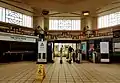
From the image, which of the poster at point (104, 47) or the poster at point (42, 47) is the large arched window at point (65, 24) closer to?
the poster at point (104, 47)

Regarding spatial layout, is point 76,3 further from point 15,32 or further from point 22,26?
point 22,26

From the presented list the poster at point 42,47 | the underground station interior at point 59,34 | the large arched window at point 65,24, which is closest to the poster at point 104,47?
the underground station interior at point 59,34

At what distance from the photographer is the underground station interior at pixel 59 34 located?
578 inches

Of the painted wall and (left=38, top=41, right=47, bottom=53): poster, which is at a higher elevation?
the painted wall

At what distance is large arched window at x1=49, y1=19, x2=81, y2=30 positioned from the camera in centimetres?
2353

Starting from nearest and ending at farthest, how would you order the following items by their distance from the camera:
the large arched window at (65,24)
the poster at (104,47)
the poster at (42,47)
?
the poster at (42,47) < the poster at (104,47) < the large arched window at (65,24)

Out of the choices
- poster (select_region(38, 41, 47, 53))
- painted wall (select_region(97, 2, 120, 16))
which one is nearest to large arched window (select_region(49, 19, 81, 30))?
painted wall (select_region(97, 2, 120, 16))

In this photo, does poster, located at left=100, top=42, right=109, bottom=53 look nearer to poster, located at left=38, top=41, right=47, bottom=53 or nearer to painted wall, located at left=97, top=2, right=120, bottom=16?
painted wall, located at left=97, top=2, right=120, bottom=16

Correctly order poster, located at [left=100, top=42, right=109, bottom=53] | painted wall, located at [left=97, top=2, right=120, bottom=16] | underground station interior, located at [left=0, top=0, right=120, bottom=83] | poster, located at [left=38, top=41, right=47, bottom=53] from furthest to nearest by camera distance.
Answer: painted wall, located at [left=97, top=2, right=120, bottom=16] → poster, located at [left=100, top=42, right=109, bottom=53] → underground station interior, located at [left=0, top=0, right=120, bottom=83] → poster, located at [left=38, top=41, right=47, bottom=53]

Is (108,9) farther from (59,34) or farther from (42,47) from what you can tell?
(42,47)

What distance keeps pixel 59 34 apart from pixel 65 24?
2.01 meters

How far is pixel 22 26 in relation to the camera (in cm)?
1992

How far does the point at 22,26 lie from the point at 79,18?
299 inches

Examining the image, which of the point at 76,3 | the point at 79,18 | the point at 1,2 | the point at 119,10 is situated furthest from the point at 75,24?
the point at 76,3
